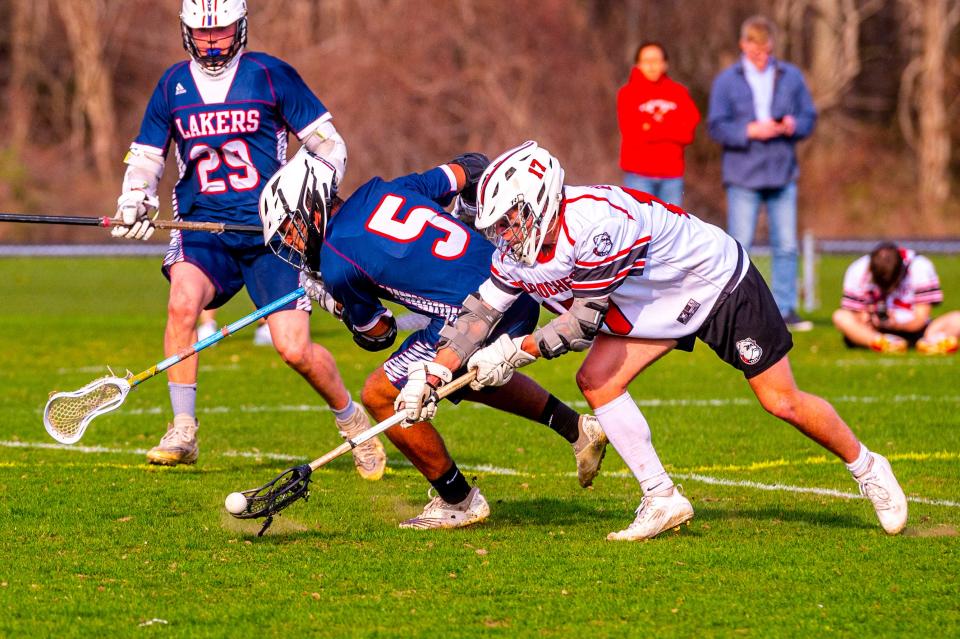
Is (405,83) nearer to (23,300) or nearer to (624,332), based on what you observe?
(23,300)

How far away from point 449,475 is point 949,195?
29140mm

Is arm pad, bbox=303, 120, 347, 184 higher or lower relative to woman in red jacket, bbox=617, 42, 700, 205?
higher

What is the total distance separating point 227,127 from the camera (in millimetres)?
7727

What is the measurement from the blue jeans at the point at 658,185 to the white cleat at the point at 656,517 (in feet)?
25.4

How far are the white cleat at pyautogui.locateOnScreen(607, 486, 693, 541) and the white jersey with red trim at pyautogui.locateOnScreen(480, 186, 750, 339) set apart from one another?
2.21ft

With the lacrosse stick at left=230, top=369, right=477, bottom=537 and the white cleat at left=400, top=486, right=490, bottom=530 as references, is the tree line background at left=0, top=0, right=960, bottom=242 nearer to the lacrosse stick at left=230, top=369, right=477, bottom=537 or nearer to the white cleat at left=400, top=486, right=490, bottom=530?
the white cleat at left=400, top=486, right=490, bottom=530

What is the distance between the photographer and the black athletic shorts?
5.81 m

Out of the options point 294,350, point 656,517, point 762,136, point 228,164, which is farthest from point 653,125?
point 656,517

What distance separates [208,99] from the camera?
775cm

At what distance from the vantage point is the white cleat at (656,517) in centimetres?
591

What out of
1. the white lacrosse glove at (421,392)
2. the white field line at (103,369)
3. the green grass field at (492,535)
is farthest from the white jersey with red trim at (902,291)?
the white lacrosse glove at (421,392)

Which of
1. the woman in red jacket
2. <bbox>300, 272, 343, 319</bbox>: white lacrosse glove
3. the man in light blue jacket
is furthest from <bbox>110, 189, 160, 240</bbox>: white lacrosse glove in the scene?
the man in light blue jacket

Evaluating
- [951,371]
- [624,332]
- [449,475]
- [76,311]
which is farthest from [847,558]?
[76,311]

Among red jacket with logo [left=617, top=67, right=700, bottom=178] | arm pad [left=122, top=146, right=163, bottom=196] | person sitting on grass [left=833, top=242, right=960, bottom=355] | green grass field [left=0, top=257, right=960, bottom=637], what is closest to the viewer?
green grass field [left=0, top=257, right=960, bottom=637]
